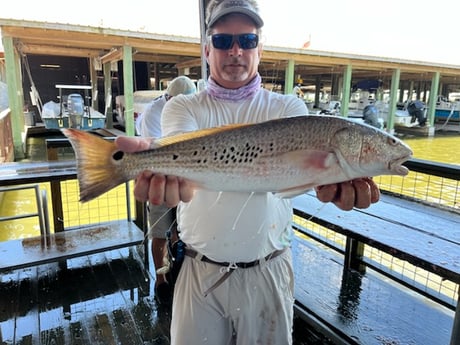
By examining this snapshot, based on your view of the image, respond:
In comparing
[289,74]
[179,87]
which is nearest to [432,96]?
[289,74]

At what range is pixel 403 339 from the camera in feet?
7.47

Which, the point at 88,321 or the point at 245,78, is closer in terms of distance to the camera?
the point at 245,78

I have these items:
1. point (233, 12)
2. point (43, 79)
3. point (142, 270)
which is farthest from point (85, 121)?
point (233, 12)

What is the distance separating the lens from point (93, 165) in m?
1.29

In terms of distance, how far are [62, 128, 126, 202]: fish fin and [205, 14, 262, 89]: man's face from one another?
54 cm

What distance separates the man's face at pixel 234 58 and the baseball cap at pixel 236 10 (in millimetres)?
21

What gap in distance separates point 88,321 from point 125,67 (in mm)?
10515

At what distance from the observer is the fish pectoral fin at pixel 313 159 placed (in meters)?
1.26

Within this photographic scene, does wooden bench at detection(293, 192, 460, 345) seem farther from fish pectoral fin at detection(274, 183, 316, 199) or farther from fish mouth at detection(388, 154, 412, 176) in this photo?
fish pectoral fin at detection(274, 183, 316, 199)

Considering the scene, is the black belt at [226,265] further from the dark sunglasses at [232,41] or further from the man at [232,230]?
the dark sunglasses at [232,41]

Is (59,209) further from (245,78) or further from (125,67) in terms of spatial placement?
(125,67)

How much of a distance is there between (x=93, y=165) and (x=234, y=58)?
2.27ft

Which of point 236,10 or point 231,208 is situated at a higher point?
point 236,10

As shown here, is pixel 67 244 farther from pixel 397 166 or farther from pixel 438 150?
pixel 438 150
